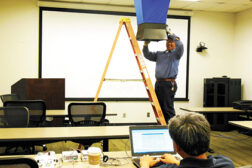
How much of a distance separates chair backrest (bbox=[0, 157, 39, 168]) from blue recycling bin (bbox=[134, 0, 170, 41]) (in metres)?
1.24

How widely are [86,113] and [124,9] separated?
388 cm

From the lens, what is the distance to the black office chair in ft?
10.8

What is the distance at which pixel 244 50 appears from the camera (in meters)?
6.82

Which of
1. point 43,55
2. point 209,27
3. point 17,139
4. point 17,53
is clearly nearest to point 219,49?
point 209,27

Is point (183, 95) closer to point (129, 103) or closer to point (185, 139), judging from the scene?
point (129, 103)

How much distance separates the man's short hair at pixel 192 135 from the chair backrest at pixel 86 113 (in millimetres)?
2124

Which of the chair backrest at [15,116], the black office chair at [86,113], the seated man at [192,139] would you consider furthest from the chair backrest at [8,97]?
the seated man at [192,139]

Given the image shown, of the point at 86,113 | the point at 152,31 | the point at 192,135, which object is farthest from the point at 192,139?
the point at 86,113

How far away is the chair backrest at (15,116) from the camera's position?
118 inches

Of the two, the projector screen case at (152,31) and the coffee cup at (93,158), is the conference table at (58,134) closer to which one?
the coffee cup at (93,158)

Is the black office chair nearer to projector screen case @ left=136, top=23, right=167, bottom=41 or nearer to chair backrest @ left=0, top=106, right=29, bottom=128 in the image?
chair backrest @ left=0, top=106, right=29, bottom=128

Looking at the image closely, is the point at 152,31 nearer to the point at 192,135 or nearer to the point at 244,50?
the point at 192,135

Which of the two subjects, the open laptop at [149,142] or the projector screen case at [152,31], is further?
the projector screen case at [152,31]

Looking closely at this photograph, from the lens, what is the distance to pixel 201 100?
7121 millimetres
